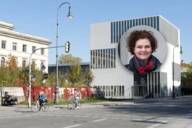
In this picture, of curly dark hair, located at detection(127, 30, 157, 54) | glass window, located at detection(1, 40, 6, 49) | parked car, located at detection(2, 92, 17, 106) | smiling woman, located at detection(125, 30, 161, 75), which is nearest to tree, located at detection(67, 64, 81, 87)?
smiling woman, located at detection(125, 30, 161, 75)

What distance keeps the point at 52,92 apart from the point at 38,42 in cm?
5733

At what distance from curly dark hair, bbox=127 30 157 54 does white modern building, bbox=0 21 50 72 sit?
74.7 feet

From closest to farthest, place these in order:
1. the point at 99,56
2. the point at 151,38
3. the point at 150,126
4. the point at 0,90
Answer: the point at 150,126
the point at 0,90
the point at 151,38
the point at 99,56

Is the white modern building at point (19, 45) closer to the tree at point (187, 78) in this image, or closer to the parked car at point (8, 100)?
the tree at point (187, 78)

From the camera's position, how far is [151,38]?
10175cm

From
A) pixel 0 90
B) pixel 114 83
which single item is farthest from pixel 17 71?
pixel 114 83

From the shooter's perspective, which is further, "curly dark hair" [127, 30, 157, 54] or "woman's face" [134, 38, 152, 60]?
"curly dark hair" [127, 30, 157, 54]

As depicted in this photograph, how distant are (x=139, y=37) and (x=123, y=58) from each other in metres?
6.05

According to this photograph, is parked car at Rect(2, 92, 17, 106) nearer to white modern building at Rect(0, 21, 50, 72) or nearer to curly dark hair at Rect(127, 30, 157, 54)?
white modern building at Rect(0, 21, 50, 72)

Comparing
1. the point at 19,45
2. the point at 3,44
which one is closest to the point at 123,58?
the point at 19,45

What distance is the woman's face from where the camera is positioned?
101 m

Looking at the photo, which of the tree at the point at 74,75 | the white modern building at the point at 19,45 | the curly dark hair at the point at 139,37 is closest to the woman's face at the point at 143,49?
the curly dark hair at the point at 139,37

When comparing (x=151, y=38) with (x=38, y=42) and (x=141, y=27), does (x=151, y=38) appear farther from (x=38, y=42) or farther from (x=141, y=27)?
(x=38, y=42)

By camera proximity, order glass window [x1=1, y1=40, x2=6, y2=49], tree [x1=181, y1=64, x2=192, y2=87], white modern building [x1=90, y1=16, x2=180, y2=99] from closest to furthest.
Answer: glass window [x1=1, y1=40, x2=6, y2=49]
white modern building [x1=90, y1=16, x2=180, y2=99]
tree [x1=181, y1=64, x2=192, y2=87]
